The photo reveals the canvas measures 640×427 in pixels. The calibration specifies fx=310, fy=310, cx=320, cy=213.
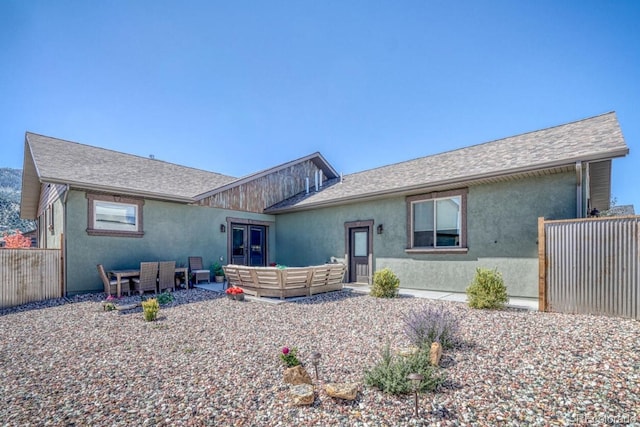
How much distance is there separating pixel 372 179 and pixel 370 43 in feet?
15.9

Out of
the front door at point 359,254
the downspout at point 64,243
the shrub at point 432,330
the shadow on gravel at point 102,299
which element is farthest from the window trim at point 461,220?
the downspout at point 64,243

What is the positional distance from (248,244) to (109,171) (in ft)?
19.4

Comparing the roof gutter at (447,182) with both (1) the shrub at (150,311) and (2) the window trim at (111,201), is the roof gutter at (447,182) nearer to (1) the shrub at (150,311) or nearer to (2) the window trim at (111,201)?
(2) the window trim at (111,201)

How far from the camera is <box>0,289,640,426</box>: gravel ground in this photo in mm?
2838

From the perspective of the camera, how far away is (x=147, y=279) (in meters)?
9.70

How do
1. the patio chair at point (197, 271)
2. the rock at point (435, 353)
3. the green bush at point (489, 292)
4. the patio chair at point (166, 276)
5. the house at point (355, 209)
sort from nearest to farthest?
the rock at point (435, 353) < the green bush at point (489, 292) < the house at point (355, 209) < the patio chair at point (166, 276) < the patio chair at point (197, 271)

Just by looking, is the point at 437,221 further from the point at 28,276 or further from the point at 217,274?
the point at 28,276

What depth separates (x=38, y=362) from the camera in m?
4.29

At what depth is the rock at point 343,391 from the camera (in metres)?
3.11

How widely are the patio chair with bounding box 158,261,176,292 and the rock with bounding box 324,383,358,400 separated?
28.0 ft

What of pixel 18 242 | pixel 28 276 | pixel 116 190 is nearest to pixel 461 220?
pixel 116 190

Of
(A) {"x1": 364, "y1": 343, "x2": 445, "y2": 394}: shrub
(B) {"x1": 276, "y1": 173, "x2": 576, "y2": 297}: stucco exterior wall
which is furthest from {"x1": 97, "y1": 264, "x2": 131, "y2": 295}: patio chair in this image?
(A) {"x1": 364, "y1": 343, "x2": 445, "y2": 394}: shrub

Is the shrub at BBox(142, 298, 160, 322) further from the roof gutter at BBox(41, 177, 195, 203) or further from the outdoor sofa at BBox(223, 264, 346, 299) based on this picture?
the roof gutter at BBox(41, 177, 195, 203)

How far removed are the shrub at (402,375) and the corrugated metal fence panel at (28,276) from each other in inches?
391
